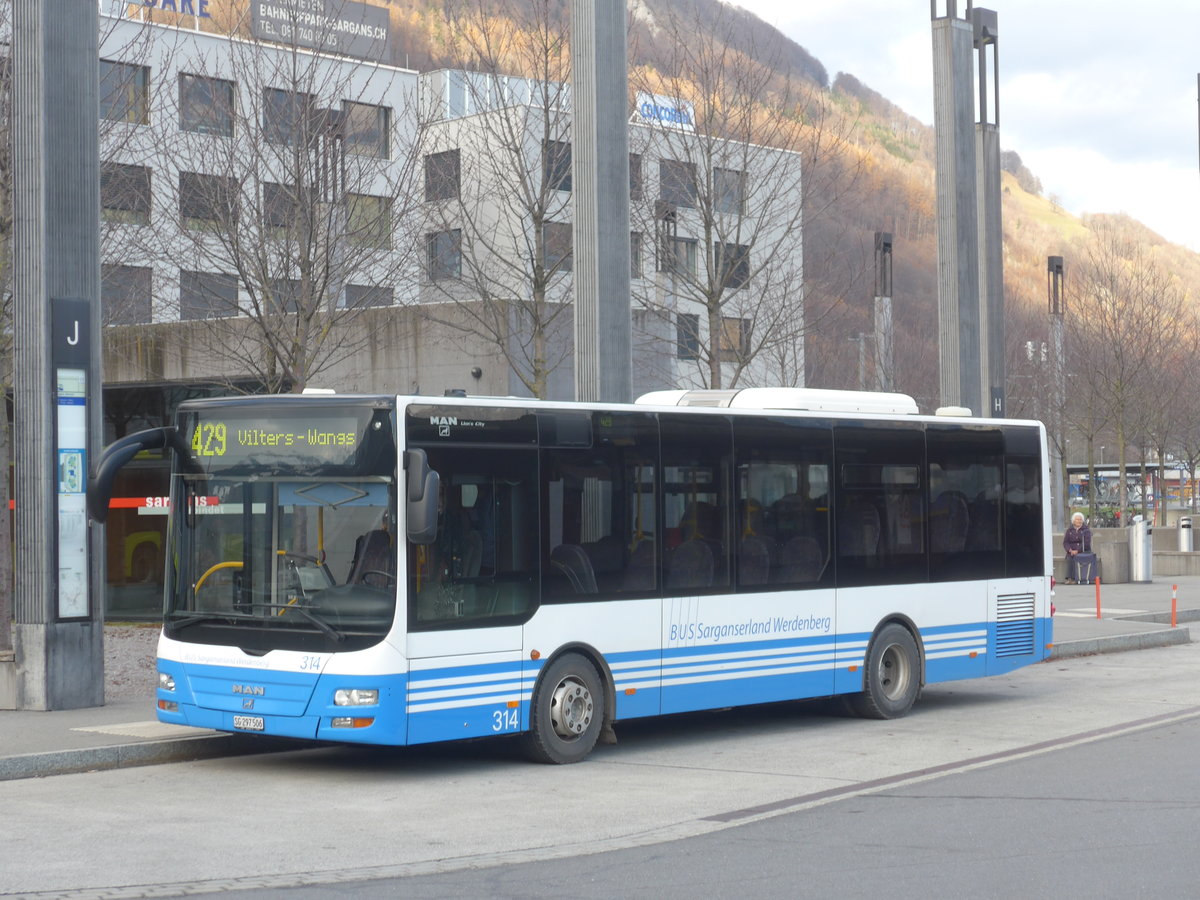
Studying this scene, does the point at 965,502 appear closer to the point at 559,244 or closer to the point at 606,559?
the point at 606,559

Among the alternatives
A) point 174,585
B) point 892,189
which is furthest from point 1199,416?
point 892,189

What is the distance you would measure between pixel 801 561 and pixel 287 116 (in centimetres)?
997

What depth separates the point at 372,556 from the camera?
34.9 feet

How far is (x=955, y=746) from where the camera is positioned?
41.3 ft

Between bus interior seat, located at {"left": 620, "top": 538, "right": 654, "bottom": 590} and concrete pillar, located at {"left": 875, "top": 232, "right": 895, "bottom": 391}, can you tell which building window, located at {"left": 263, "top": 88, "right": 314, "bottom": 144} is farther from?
concrete pillar, located at {"left": 875, "top": 232, "right": 895, "bottom": 391}

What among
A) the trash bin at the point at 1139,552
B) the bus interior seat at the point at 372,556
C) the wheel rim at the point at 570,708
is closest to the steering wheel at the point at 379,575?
the bus interior seat at the point at 372,556

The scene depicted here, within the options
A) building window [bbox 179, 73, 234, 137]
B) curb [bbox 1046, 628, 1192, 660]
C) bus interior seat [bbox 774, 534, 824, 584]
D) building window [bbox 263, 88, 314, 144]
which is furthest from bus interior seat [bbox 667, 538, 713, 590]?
building window [bbox 179, 73, 234, 137]

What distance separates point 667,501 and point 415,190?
30.2 ft

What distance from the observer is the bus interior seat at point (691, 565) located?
1248 centimetres

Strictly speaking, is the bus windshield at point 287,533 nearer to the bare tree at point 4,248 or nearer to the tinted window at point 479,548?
the tinted window at point 479,548

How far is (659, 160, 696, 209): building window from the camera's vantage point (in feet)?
85.1

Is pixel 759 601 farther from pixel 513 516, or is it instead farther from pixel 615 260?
pixel 615 260

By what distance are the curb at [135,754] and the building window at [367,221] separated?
816 cm

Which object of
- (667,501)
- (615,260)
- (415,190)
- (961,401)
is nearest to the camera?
(667,501)
